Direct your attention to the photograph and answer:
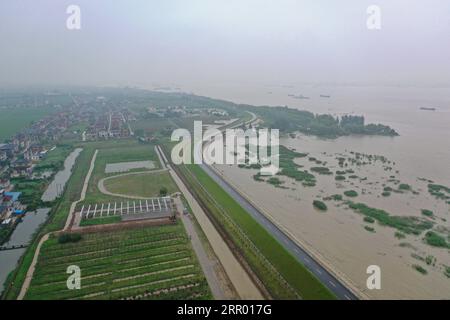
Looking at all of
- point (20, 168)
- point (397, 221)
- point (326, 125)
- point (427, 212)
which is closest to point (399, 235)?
point (397, 221)

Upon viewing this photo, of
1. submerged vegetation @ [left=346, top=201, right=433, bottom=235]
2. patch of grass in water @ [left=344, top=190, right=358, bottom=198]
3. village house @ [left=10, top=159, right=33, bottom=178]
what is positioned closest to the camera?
submerged vegetation @ [left=346, top=201, right=433, bottom=235]

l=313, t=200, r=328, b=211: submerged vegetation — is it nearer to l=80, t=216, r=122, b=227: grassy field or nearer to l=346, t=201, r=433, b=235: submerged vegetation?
l=346, t=201, r=433, b=235: submerged vegetation

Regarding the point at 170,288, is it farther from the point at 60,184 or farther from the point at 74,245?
the point at 60,184

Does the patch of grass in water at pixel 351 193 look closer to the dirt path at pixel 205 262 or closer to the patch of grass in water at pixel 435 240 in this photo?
the patch of grass in water at pixel 435 240

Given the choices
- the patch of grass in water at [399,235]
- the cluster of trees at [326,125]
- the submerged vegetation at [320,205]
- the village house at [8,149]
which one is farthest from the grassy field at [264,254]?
the cluster of trees at [326,125]

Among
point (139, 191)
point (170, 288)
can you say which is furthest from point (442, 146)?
point (170, 288)

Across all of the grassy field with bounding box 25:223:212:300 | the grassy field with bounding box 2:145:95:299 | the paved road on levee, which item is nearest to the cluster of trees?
the paved road on levee
